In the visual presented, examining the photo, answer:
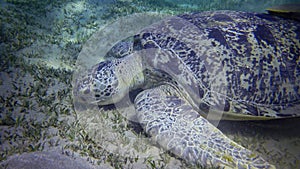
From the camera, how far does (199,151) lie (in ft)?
8.36

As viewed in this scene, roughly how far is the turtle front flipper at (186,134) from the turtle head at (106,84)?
1.37 feet

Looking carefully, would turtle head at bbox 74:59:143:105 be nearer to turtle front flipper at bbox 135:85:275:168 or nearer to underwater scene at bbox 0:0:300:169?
underwater scene at bbox 0:0:300:169

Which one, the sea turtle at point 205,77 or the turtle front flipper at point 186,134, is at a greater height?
the sea turtle at point 205,77

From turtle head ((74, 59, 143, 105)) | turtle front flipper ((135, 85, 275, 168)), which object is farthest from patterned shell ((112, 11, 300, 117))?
turtle head ((74, 59, 143, 105))

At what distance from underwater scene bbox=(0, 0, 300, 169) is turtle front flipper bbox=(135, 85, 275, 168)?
14mm

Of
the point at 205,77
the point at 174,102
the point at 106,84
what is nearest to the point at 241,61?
the point at 205,77

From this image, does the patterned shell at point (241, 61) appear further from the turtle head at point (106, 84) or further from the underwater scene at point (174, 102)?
the turtle head at point (106, 84)

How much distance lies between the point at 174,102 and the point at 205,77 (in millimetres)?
638

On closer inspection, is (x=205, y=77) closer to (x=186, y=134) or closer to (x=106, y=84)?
(x=186, y=134)

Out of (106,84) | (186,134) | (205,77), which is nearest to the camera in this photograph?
(186,134)

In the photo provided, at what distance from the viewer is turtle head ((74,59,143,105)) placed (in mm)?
3377

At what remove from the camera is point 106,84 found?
11.2ft

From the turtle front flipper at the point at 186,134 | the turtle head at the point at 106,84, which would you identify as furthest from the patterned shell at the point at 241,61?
the turtle head at the point at 106,84

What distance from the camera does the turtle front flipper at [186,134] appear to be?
2482 mm
